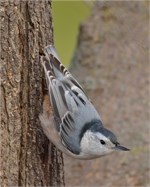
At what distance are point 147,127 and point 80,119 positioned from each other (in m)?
2.00

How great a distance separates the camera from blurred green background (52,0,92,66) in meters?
7.28

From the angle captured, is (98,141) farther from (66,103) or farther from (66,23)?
(66,23)

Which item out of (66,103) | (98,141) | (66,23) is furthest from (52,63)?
(66,23)

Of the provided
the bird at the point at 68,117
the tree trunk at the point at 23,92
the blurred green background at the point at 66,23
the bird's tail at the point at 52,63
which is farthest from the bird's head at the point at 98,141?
the blurred green background at the point at 66,23

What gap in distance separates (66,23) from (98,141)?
4183mm

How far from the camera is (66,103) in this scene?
3.51 metres

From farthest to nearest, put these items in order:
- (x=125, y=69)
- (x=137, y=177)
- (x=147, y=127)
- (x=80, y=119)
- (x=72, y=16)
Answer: (x=72, y=16) < (x=125, y=69) < (x=147, y=127) < (x=137, y=177) < (x=80, y=119)

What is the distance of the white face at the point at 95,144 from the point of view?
3564mm

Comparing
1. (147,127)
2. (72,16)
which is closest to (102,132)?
(147,127)

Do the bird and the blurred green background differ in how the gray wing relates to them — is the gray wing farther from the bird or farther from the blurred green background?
the blurred green background

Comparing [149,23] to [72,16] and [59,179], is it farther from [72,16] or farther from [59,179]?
[59,179]

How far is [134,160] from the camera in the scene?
5.17 meters

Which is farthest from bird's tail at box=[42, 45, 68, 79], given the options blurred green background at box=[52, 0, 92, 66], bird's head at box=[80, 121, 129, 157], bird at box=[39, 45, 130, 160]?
blurred green background at box=[52, 0, 92, 66]

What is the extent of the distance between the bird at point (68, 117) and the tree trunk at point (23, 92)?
6 centimetres
